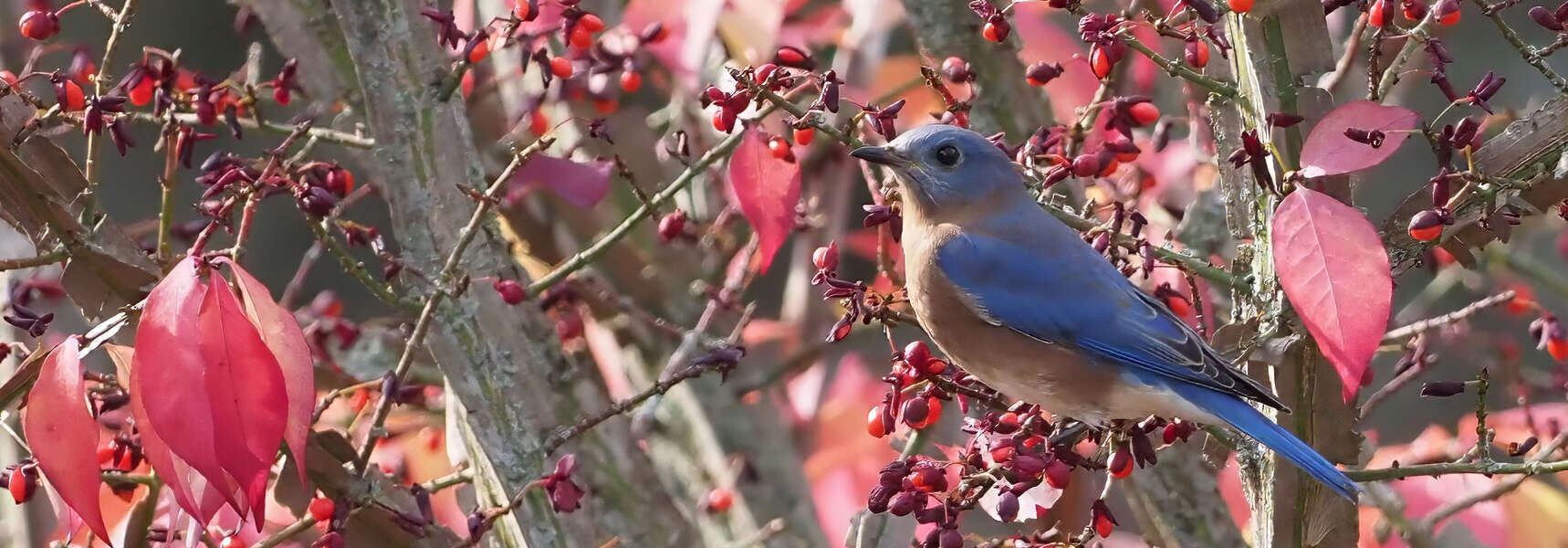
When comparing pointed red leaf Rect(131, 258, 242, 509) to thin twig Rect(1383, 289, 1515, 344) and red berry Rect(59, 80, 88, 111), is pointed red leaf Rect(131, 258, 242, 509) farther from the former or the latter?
thin twig Rect(1383, 289, 1515, 344)

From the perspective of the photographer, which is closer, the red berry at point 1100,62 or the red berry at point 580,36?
the red berry at point 1100,62

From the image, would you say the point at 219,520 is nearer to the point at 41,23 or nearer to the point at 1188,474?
the point at 41,23

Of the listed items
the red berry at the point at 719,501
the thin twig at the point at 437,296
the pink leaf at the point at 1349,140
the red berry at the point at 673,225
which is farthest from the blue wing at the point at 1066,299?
the red berry at the point at 719,501

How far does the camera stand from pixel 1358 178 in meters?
2.03

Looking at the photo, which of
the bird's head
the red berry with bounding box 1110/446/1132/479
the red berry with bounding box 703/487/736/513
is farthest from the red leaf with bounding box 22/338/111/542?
the red berry with bounding box 703/487/736/513

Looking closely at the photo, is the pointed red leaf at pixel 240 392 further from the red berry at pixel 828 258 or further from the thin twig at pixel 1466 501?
the thin twig at pixel 1466 501

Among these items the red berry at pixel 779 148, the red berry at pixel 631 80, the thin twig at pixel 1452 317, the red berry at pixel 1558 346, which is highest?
the red berry at pixel 631 80

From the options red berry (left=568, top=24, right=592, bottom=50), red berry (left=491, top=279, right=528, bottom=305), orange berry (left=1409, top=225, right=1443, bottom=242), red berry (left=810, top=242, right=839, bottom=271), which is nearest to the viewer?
orange berry (left=1409, top=225, right=1443, bottom=242)

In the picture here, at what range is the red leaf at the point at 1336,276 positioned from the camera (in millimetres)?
1556

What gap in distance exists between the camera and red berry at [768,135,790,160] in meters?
1.99

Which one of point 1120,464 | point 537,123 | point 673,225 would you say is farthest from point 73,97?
point 1120,464

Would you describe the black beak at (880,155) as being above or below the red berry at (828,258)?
above

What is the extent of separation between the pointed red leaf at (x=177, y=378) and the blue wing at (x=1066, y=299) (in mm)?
1194

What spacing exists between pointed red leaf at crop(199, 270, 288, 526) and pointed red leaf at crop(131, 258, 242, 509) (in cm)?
1
